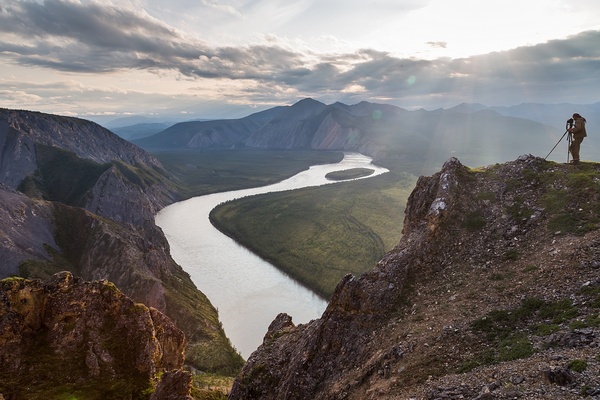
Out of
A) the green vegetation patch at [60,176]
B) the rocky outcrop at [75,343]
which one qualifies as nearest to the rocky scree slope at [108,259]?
the green vegetation patch at [60,176]

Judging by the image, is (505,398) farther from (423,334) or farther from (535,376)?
(423,334)

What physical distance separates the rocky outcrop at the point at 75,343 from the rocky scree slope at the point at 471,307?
12.6 metres

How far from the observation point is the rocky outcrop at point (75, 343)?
33.2 meters

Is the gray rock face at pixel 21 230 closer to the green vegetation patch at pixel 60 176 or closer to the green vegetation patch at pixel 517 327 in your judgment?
the green vegetation patch at pixel 60 176

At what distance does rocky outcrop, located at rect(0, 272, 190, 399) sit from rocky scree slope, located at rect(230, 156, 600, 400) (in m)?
12.6

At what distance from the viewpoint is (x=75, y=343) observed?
37062 mm

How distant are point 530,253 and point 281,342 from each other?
78.0 feet

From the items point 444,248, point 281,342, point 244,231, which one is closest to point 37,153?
point 244,231

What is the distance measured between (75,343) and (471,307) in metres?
38.5

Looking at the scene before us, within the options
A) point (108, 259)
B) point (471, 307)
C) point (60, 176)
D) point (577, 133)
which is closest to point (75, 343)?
point (471, 307)

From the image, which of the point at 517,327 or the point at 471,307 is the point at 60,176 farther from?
the point at 517,327

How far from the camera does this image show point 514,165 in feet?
116

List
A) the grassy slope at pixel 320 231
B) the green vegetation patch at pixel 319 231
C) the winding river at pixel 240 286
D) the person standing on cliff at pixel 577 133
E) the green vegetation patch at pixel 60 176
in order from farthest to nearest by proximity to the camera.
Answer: the green vegetation patch at pixel 60 176, the grassy slope at pixel 320 231, the green vegetation patch at pixel 319 231, the winding river at pixel 240 286, the person standing on cliff at pixel 577 133

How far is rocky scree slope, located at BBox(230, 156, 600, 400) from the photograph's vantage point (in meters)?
17.0
